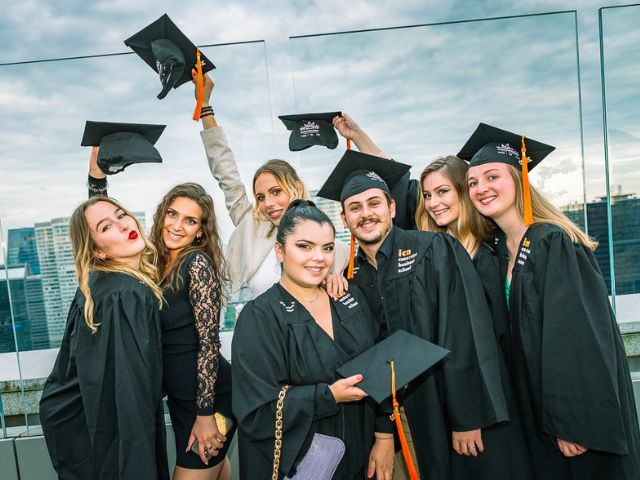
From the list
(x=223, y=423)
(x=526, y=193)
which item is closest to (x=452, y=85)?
(x=526, y=193)

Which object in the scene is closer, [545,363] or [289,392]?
[289,392]

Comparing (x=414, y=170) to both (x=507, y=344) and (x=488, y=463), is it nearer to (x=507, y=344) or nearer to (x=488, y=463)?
(x=507, y=344)

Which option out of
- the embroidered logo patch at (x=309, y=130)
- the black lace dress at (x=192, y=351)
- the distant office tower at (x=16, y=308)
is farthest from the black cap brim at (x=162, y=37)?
the distant office tower at (x=16, y=308)

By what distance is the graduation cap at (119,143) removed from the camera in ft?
8.94

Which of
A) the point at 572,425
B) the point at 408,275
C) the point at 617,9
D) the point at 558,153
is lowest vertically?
the point at 572,425

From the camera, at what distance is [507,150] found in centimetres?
258

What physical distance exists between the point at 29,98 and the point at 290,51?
2.02 meters

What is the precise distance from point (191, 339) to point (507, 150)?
2.00 meters

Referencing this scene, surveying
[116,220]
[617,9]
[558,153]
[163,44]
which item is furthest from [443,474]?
[617,9]

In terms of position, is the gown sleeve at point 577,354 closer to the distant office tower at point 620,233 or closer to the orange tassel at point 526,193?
the orange tassel at point 526,193

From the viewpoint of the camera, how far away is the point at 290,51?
3.61 m

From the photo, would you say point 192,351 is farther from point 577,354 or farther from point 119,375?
point 577,354

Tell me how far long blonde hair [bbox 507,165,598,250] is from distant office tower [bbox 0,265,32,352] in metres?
3.55

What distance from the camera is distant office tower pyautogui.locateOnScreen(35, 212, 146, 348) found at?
3.58 meters
